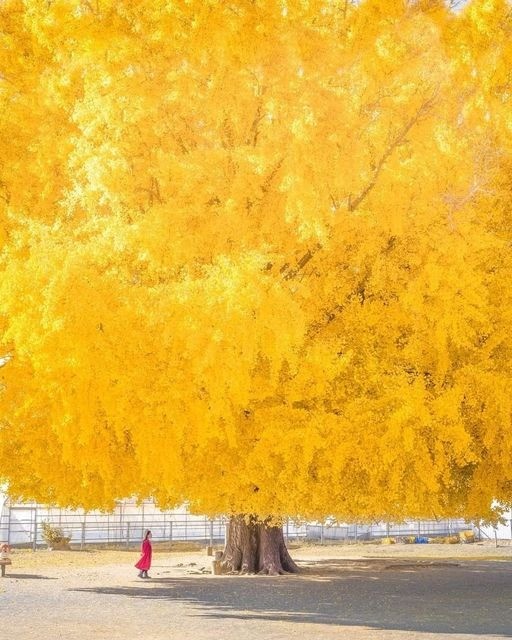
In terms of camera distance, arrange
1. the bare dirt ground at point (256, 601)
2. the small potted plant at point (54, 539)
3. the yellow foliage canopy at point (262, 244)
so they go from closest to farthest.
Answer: the yellow foliage canopy at point (262, 244), the bare dirt ground at point (256, 601), the small potted plant at point (54, 539)

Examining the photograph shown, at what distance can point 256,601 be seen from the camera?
17.8m

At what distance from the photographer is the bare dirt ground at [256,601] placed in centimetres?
1287

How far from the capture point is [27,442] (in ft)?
51.2

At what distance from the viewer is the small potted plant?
38375 mm

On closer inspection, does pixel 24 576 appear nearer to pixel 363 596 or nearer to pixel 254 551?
pixel 254 551

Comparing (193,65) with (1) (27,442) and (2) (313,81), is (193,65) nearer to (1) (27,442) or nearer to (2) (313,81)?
(2) (313,81)

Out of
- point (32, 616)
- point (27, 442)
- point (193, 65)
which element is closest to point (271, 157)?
point (193, 65)

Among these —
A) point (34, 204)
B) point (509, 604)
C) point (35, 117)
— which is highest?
point (35, 117)

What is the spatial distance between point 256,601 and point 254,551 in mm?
9125

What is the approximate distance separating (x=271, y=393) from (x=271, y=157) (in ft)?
11.4

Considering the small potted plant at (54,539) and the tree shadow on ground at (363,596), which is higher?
the small potted plant at (54,539)

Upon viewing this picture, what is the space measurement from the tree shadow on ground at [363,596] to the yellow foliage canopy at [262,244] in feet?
5.97

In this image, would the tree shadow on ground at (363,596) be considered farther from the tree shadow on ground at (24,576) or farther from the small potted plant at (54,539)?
the small potted plant at (54,539)

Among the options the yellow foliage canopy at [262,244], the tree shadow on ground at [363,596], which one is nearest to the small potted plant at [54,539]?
the tree shadow on ground at [363,596]
